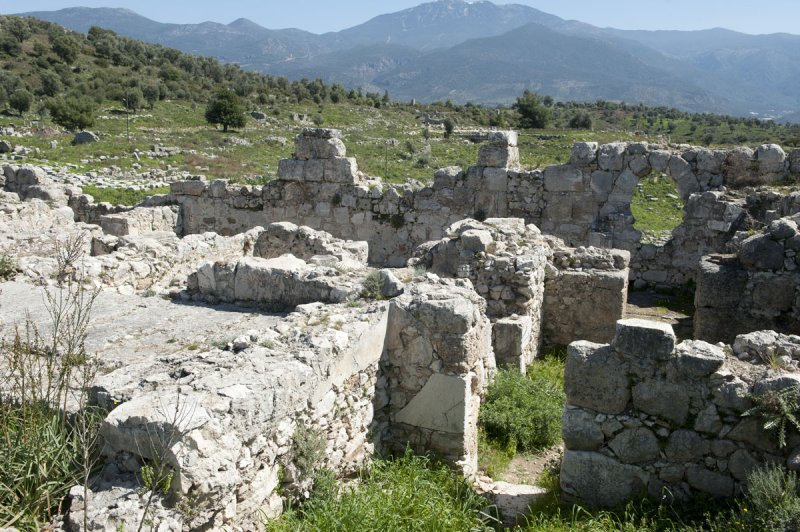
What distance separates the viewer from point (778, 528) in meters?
4.30

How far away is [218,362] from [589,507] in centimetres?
326

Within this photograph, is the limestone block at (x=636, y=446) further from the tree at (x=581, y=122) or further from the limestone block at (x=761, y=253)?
the tree at (x=581, y=122)

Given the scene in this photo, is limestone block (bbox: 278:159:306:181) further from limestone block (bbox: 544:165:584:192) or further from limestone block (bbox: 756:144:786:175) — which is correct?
limestone block (bbox: 756:144:786:175)

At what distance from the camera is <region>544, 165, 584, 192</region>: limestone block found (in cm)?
1408

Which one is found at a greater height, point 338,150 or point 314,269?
point 338,150

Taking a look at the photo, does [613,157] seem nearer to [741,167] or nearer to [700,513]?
[741,167]

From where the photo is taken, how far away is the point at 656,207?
2133 cm

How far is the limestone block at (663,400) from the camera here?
5164mm

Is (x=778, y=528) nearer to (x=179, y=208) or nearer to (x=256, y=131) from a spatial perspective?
A: (x=179, y=208)

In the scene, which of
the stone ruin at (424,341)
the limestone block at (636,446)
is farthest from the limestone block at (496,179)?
the limestone block at (636,446)

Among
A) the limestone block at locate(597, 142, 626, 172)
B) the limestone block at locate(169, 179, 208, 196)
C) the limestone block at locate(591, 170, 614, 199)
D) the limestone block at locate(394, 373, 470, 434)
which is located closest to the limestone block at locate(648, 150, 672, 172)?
the limestone block at locate(597, 142, 626, 172)

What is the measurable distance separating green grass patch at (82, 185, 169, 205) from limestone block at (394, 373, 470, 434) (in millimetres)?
16127

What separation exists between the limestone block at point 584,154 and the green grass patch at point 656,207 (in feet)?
11.1

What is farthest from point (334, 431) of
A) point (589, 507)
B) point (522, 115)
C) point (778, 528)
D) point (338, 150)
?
point (522, 115)
